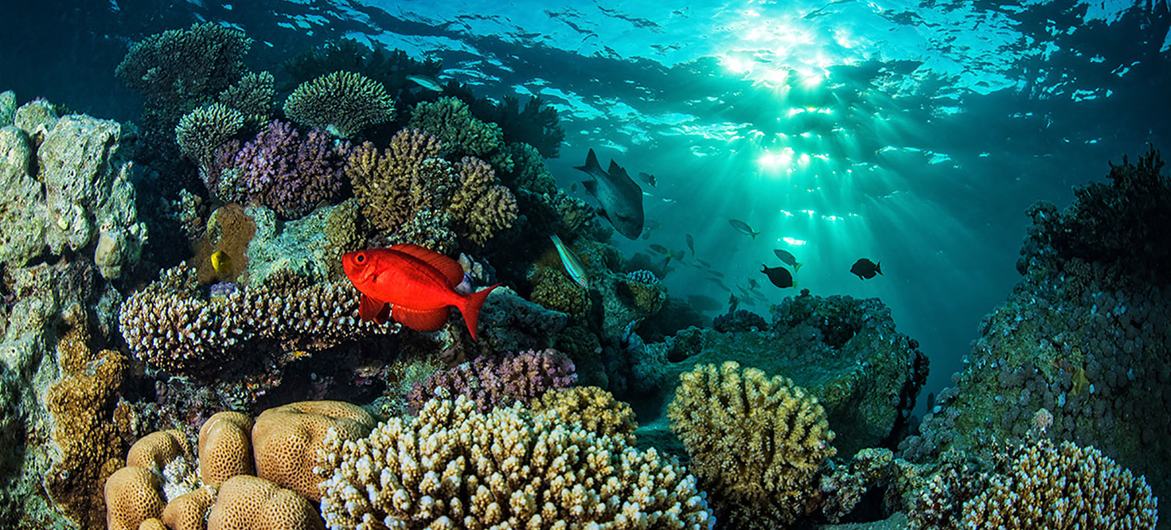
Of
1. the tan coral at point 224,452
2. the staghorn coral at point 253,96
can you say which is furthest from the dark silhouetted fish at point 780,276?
the tan coral at point 224,452

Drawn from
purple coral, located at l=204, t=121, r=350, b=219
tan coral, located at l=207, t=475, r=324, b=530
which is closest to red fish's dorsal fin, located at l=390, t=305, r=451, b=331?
tan coral, located at l=207, t=475, r=324, b=530

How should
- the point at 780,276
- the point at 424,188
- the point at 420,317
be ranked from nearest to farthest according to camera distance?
1. the point at 420,317
2. the point at 424,188
3. the point at 780,276

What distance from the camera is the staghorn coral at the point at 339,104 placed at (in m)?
6.62

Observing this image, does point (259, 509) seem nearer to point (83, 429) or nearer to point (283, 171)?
point (83, 429)

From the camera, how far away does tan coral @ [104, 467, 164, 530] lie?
3.22 metres

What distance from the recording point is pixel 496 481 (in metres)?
2.51

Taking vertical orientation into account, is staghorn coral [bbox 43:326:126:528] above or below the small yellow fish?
below

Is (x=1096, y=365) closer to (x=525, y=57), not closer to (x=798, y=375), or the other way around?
(x=798, y=375)

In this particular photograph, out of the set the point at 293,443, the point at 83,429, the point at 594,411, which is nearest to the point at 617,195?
the point at 594,411

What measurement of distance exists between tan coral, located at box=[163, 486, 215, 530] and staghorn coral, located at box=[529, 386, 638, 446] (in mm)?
2092

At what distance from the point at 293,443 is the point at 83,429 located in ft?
8.02

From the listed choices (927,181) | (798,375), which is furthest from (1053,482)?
(927,181)

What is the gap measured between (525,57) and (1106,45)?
20029 millimetres

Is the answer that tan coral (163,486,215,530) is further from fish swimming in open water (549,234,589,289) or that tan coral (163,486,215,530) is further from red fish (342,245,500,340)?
fish swimming in open water (549,234,589,289)
